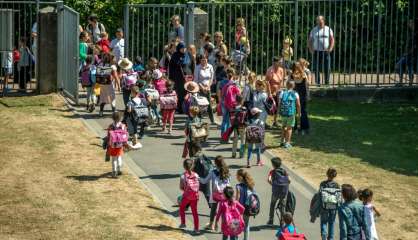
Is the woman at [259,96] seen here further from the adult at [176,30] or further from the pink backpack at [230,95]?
the adult at [176,30]

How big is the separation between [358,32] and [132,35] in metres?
6.84

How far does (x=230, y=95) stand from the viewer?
26.2 metres

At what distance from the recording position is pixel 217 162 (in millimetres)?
20422

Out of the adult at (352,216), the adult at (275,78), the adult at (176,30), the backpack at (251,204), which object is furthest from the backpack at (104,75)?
the adult at (352,216)

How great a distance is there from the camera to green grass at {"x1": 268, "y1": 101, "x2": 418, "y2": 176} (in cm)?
2622

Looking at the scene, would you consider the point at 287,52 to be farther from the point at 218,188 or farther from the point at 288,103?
the point at 218,188

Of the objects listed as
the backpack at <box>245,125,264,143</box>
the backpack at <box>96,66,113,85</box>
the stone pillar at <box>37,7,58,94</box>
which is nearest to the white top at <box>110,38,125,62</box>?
the stone pillar at <box>37,7,58,94</box>

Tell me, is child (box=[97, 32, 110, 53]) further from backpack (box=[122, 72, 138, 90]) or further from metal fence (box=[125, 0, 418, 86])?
backpack (box=[122, 72, 138, 90])

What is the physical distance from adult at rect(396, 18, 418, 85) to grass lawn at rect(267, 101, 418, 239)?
142cm

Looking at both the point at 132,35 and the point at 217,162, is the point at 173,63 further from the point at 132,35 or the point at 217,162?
the point at 217,162

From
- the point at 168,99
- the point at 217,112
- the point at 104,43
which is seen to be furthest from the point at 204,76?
the point at 104,43

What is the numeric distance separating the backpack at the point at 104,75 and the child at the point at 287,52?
4761mm

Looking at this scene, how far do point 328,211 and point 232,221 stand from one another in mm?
1716

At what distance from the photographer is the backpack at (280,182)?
2112 centimetres
